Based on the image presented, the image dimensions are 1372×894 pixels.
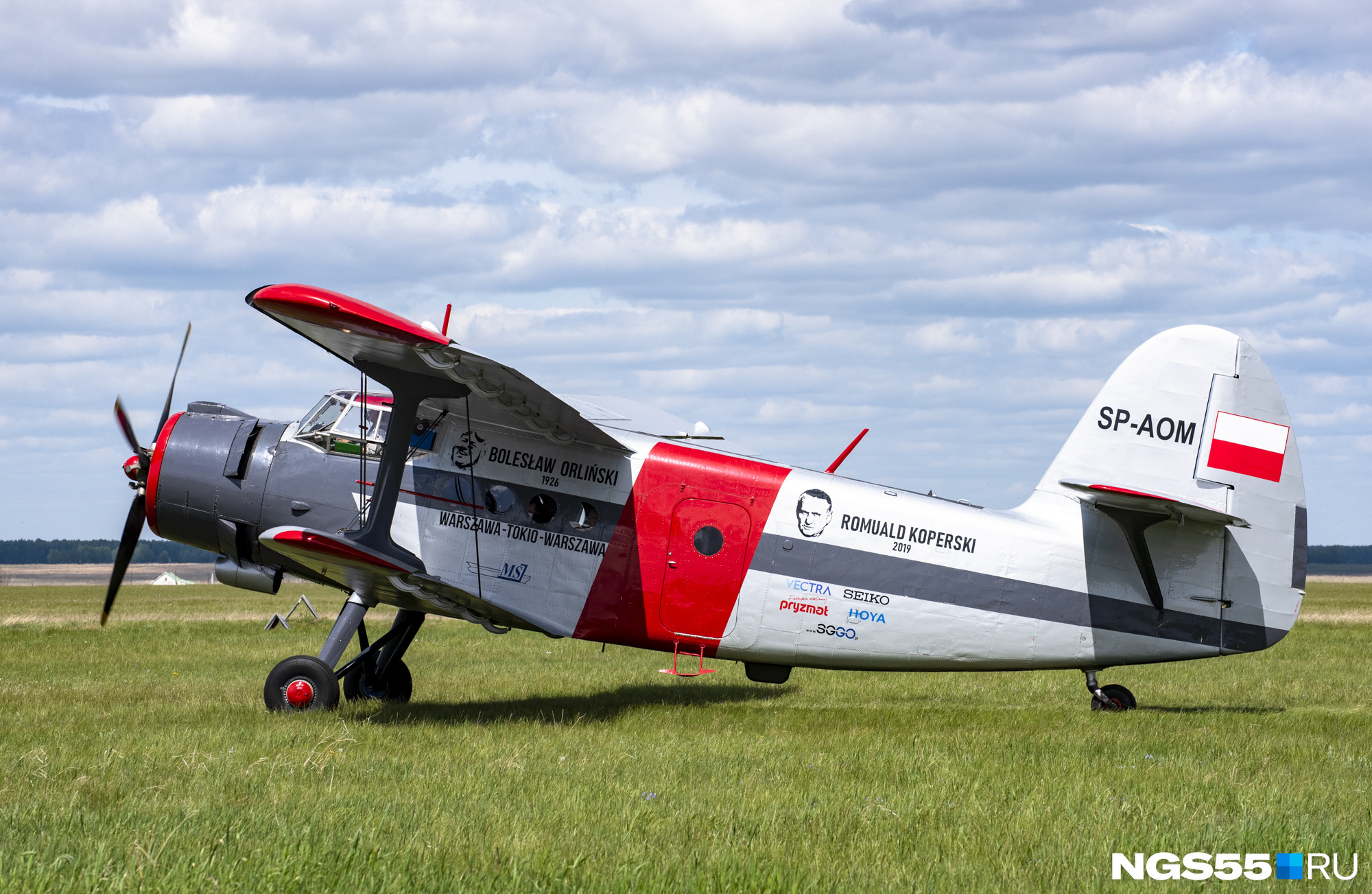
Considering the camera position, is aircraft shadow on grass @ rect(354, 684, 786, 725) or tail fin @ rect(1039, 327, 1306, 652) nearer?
aircraft shadow on grass @ rect(354, 684, 786, 725)

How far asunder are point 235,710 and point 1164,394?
949cm

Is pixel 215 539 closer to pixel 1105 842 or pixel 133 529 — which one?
pixel 133 529

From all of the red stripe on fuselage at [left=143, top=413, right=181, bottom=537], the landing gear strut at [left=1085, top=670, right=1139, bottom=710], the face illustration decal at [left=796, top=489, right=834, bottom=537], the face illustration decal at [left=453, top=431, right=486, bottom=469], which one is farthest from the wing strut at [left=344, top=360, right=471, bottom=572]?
the landing gear strut at [left=1085, top=670, right=1139, bottom=710]

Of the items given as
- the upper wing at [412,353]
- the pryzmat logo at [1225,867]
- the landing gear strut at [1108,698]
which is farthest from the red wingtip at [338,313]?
the landing gear strut at [1108,698]

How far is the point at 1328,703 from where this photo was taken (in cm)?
1214

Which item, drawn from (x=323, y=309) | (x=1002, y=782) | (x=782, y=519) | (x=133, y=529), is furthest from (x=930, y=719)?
(x=133, y=529)

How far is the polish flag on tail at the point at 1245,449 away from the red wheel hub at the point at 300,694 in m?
8.81

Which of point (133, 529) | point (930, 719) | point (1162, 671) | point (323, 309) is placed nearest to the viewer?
point (323, 309)

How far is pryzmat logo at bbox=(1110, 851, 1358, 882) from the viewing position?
5.36 meters

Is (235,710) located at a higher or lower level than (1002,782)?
lower

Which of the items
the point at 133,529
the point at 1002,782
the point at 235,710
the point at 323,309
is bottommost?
the point at 235,710

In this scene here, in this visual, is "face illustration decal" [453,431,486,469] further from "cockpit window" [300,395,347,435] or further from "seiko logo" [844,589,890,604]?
"seiko logo" [844,589,890,604]

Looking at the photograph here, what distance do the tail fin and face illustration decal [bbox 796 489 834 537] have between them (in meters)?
2.29

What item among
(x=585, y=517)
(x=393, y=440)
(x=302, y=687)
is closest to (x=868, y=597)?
(x=585, y=517)
